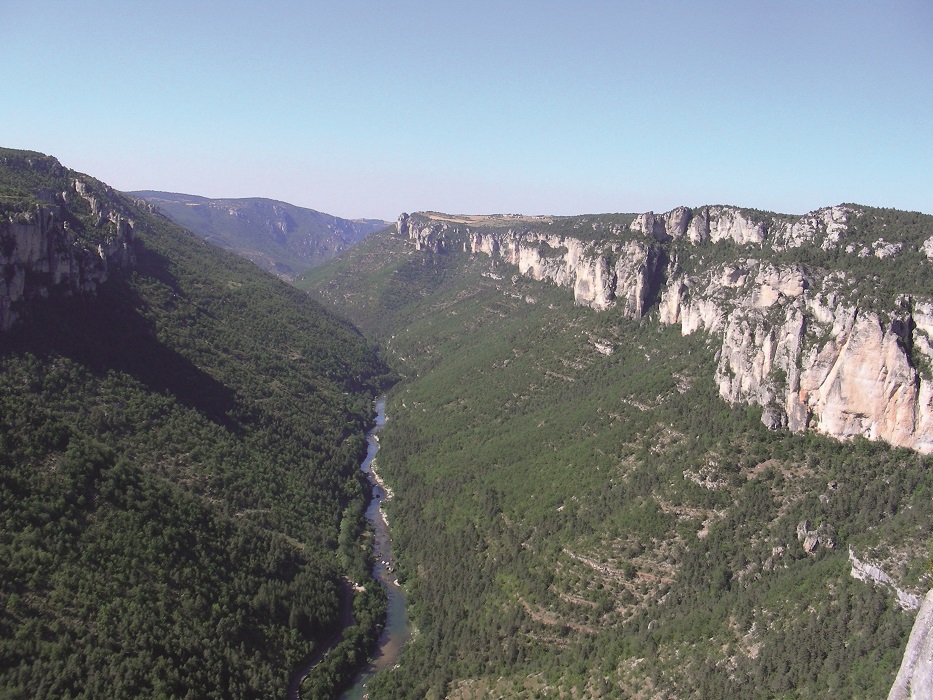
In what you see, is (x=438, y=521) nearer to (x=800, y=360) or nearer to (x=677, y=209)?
(x=800, y=360)

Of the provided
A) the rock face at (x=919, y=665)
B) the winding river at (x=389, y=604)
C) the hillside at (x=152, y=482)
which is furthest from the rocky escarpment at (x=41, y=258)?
the rock face at (x=919, y=665)

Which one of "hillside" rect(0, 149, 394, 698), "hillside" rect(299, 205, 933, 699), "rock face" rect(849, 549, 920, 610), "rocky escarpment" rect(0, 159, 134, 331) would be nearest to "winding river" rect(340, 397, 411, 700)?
"hillside" rect(0, 149, 394, 698)

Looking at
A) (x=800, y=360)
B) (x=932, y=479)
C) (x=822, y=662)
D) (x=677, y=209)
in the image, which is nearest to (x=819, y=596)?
(x=822, y=662)

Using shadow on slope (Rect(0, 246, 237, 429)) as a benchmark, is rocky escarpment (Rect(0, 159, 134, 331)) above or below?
above

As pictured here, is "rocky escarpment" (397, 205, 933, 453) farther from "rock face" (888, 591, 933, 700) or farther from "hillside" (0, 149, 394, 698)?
"hillside" (0, 149, 394, 698)

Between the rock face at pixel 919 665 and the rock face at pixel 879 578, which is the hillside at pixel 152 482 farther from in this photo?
the rock face at pixel 919 665

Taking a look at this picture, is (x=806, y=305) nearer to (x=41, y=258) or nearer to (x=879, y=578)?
(x=879, y=578)
